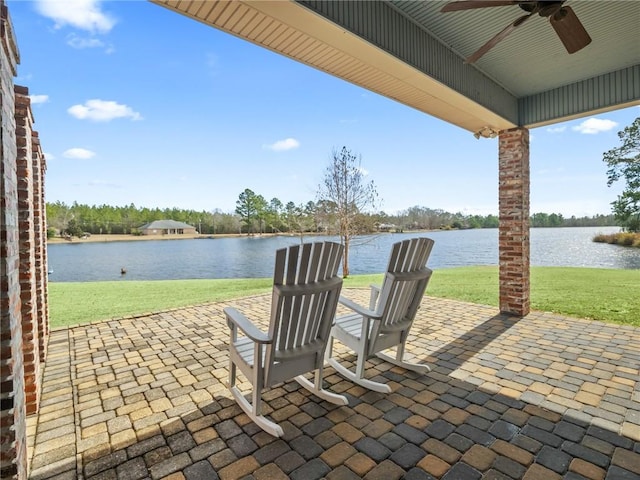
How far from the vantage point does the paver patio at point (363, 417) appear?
169 centimetres

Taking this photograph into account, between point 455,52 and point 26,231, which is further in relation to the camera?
point 455,52

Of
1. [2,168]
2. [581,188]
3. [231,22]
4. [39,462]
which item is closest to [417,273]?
[231,22]

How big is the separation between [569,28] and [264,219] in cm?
3823

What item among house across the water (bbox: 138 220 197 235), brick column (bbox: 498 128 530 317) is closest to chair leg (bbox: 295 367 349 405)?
brick column (bbox: 498 128 530 317)

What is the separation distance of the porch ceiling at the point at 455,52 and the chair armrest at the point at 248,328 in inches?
A: 82.5

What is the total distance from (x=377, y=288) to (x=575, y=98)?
380 cm

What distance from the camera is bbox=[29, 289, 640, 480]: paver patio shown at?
1692 millimetres

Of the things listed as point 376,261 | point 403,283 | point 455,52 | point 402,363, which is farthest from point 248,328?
point 376,261

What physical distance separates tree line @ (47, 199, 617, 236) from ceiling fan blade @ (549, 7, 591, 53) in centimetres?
643

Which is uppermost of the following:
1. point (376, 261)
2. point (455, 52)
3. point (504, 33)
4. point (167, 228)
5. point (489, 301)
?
point (455, 52)

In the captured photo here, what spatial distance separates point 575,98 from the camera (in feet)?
13.7

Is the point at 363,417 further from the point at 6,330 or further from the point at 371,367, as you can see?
the point at 6,330

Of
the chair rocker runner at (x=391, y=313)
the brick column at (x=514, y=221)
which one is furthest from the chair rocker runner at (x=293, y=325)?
the brick column at (x=514, y=221)

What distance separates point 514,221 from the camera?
4656 millimetres
